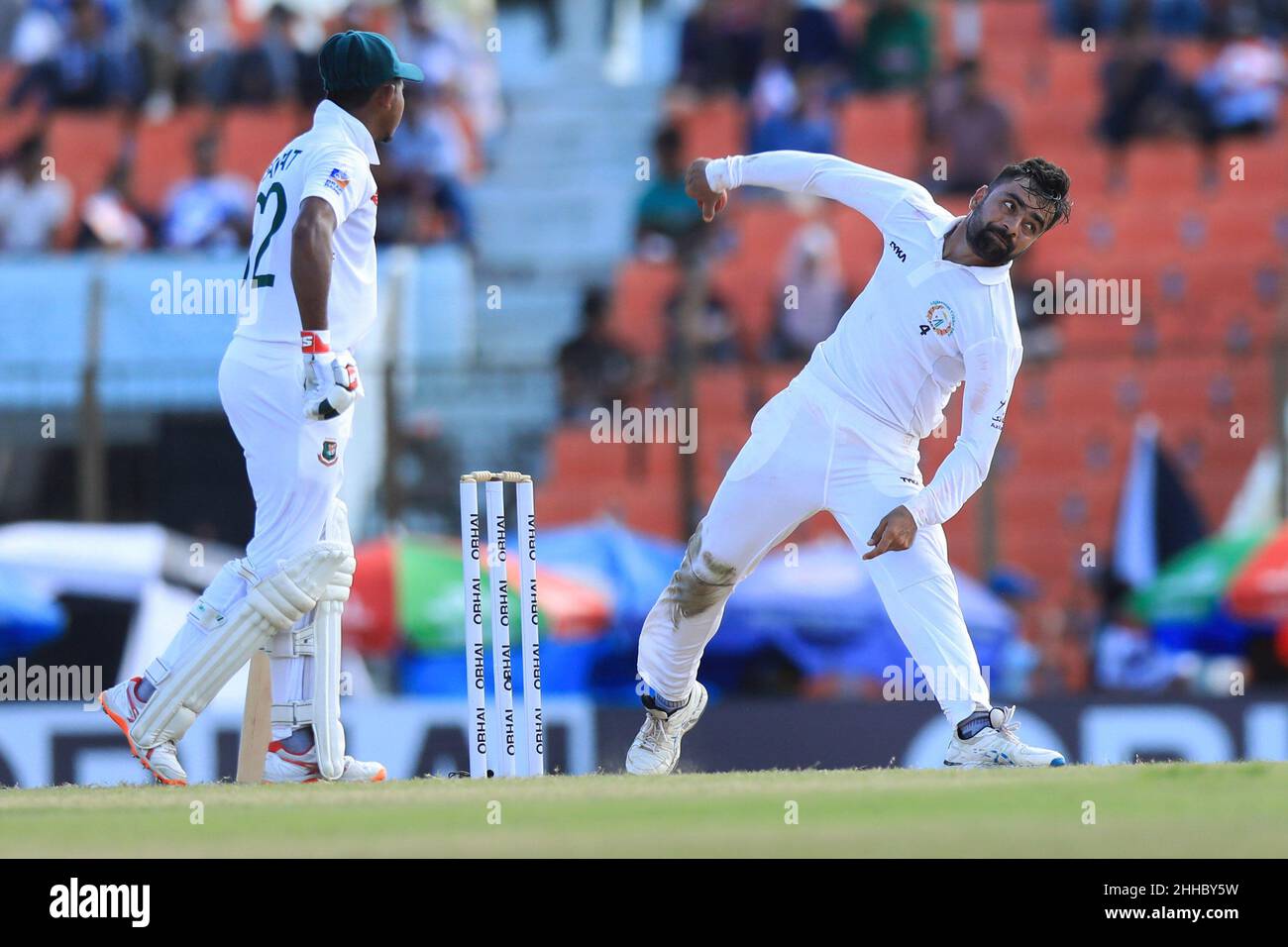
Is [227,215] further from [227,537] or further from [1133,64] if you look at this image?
[1133,64]

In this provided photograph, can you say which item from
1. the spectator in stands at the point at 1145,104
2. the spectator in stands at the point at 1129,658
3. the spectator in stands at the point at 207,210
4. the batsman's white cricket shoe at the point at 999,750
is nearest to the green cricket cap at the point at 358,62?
the batsman's white cricket shoe at the point at 999,750

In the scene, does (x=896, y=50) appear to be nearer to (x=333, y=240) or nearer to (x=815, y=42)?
(x=815, y=42)

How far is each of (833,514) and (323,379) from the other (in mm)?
1863

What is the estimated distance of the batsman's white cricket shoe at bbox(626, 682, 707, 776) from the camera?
8.16 m

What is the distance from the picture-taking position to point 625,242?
17375 millimetres

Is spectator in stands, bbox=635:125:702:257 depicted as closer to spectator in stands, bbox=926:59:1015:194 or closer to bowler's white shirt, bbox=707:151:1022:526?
spectator in stands, bbox=926:59:1015:194

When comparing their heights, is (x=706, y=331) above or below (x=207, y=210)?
below

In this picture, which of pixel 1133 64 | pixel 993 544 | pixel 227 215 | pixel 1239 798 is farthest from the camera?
pixel 1133 64

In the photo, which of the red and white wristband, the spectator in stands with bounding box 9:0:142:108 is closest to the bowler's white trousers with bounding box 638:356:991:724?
the red and white wristband

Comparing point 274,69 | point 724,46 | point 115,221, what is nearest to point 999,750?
point 115,221

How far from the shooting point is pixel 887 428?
7727 millimetres

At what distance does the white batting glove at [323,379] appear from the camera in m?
7.01
